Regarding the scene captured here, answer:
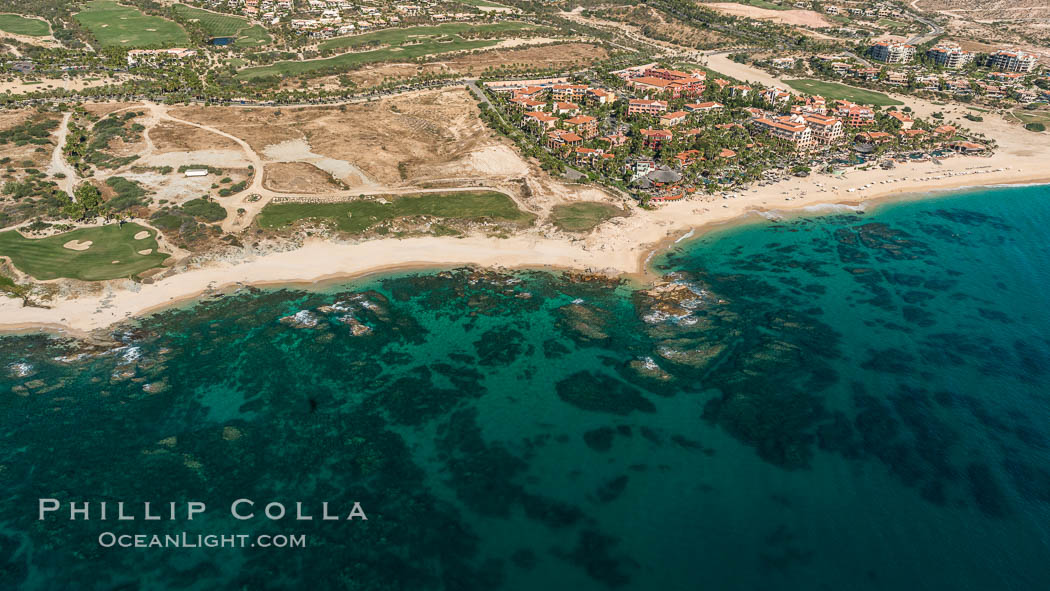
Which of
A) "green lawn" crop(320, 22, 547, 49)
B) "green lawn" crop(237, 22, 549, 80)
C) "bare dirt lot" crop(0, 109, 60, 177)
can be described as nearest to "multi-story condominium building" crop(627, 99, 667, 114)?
"green lawn" crop(237, 22, 549, 80)

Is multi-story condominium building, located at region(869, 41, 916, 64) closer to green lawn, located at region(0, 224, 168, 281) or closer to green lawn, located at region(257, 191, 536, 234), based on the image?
green lawn, located at region(257, 191, 536, 234)

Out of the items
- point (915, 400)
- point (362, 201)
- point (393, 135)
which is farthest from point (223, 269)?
point (915, 400)

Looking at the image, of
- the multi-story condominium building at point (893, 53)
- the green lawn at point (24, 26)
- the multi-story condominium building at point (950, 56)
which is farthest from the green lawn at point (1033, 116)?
the green lawn at point (24, 26)

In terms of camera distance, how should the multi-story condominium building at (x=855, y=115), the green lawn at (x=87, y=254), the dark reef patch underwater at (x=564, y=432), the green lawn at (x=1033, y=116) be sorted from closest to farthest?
the dark reef patch underwater at (x=564, y=432) → the green lawn at (x=87, y=254) → the multi-story condominium building at (x=855, y=115) → the green lawn at (x=1033, y=116)

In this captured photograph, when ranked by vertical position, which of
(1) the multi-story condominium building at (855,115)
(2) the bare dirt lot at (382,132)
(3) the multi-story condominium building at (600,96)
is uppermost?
(1) the multi-story condominium building at (855,115)

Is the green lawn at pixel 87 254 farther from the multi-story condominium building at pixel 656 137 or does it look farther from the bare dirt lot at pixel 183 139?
the multi-story condominium building at pixel 656 137

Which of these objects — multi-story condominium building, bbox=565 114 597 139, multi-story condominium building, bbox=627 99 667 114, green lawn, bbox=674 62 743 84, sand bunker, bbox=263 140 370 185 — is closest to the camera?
sand bunker, bbox=263 140 370 185

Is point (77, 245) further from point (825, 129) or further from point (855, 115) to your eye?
point (855, 115)
